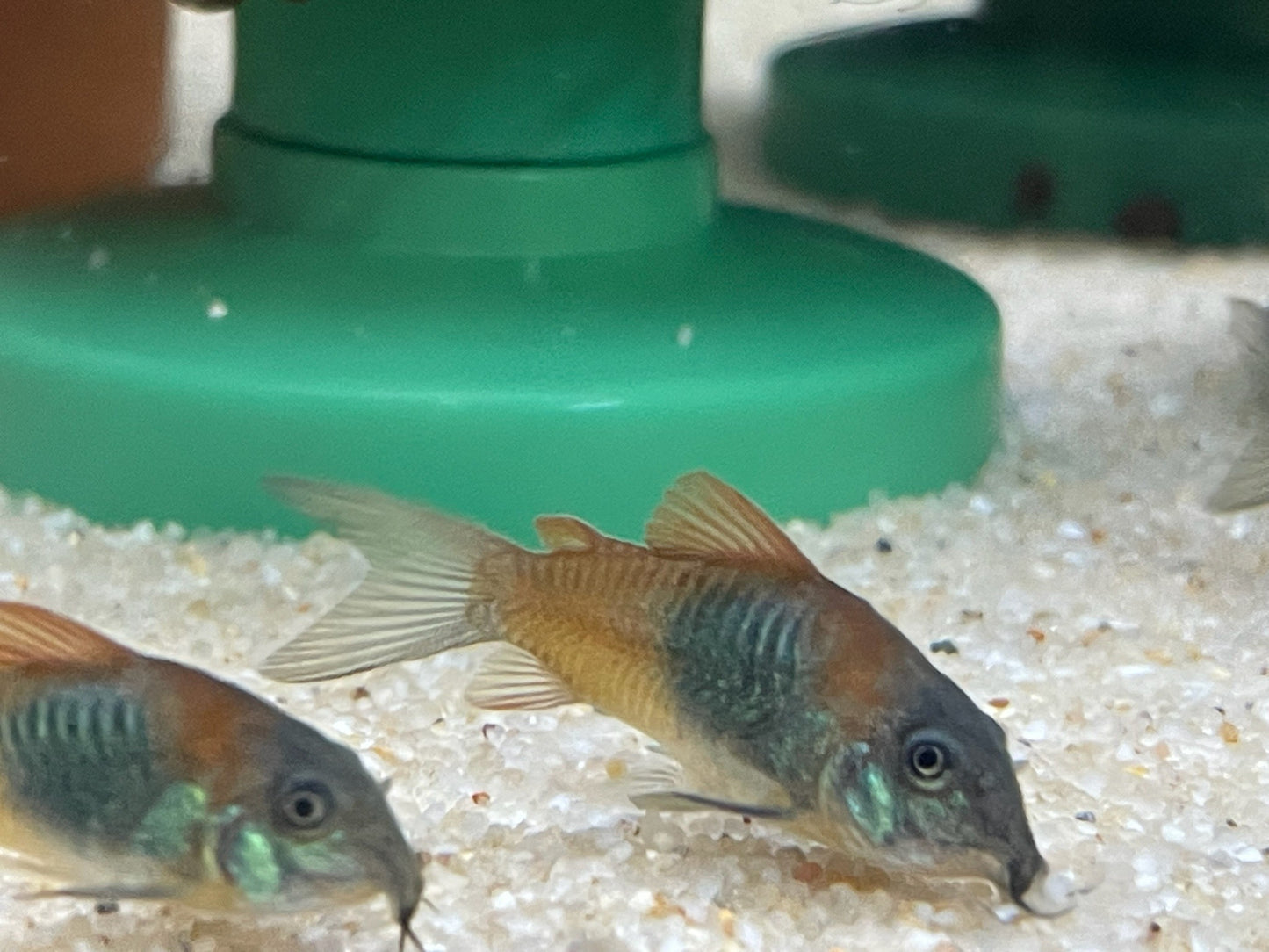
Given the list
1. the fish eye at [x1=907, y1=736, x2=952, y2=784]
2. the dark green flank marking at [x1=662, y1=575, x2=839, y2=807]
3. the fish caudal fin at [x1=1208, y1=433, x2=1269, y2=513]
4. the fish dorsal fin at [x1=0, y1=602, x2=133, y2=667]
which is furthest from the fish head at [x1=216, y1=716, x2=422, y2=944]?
the fish caudal fin at [x1=1208, y1=433, x2=1269, y2=513]

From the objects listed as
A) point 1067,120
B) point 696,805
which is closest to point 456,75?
point 696,805

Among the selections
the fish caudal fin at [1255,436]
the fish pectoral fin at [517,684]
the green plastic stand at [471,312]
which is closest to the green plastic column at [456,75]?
the green plastic stand at [471,312]

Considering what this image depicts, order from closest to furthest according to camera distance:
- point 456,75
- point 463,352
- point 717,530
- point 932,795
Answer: point 932,795 → point 717,530 → point 463,352 → point 456,75

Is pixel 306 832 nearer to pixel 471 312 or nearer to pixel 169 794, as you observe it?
pixel 169 794

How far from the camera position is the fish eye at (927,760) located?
4.41 ft

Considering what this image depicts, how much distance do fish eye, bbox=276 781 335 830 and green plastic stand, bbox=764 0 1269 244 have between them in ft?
13.9

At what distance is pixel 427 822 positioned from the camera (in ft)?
5.17

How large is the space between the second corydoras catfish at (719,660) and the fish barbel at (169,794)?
237 millimetres

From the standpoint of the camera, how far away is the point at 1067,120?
16.0 ft

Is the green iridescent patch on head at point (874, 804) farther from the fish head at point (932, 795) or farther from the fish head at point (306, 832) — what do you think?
the fish head at point (306, 832)

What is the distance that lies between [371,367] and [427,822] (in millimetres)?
1034

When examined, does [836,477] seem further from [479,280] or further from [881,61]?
[881,61]

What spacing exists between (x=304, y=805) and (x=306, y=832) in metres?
0.02

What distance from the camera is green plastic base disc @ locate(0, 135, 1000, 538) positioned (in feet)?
7.88
